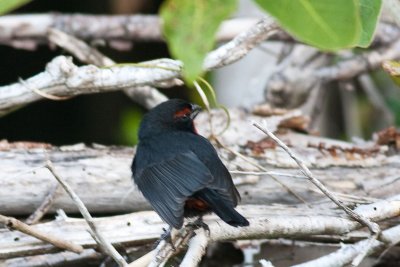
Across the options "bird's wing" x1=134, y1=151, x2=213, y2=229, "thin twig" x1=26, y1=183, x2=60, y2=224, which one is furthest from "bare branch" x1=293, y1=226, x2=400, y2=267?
"thin twig" x1=26, y1=183, x2=60, y2=224

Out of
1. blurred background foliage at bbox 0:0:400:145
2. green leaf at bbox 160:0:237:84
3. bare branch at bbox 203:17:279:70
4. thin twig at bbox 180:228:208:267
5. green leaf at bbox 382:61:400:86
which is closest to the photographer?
green leaf at bbox 160:0:237:84

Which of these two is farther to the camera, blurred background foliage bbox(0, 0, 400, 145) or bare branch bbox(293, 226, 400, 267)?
blurred background foliage bbox(0, 0, 400, 145)

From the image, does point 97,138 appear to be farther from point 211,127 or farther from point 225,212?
point 225,212

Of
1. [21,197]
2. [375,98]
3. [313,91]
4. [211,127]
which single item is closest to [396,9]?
[211,127]

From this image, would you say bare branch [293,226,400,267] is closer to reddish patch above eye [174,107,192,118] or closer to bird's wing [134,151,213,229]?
bird's wing [134,151,213,229]

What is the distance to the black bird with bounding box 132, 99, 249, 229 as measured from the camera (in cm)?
421

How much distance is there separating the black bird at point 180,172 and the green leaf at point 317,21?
5.77 ft

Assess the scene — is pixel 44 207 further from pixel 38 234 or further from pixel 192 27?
pixel 192 27

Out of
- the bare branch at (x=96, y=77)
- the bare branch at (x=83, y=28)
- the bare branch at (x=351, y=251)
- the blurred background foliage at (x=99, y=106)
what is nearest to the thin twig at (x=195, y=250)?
the bare branch at (x=351, y=251)

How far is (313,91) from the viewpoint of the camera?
671 centimetres

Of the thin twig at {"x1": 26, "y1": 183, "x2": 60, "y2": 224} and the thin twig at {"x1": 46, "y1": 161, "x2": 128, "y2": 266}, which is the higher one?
the thin twig at {"x1": 46, "y1": 161, "x2": 128, "y2": 266}

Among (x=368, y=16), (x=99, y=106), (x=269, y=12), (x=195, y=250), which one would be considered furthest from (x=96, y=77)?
(x=99, y=106)

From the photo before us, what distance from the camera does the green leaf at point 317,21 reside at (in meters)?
2.24

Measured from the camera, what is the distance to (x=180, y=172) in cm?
444
